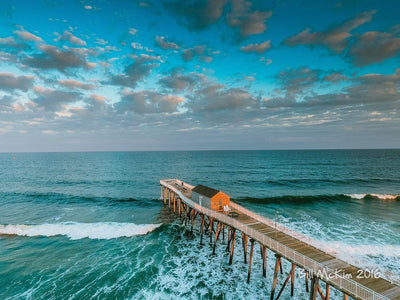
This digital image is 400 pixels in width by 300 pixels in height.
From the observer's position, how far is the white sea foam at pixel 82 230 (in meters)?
30.1

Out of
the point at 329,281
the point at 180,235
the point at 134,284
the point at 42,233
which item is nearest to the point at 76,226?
the point at 42,233

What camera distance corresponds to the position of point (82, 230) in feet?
103

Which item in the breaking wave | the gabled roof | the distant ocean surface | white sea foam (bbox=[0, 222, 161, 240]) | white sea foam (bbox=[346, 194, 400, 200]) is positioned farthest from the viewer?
white sea foam (bbox=[346, 194, 400, 200])

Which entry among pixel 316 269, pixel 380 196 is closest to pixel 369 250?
pixel 316 269

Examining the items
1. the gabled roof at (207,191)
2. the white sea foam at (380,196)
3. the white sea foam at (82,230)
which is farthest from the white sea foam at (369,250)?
the white sea foam at (380,196)

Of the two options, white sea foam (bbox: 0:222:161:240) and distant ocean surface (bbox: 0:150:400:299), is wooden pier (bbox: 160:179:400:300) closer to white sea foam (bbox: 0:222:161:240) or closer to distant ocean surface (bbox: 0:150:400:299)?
distant ocean surface (bbox: 0:150:400:299)

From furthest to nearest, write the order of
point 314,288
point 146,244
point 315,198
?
point 315,198
point 146,244
point 314,288

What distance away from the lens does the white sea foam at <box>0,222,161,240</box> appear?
30125 mm

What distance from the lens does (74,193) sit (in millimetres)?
55188

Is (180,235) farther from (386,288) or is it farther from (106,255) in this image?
(386,288)

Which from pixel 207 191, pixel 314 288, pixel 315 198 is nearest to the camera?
pixel 314 288

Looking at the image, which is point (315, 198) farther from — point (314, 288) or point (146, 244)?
point (146, 244)

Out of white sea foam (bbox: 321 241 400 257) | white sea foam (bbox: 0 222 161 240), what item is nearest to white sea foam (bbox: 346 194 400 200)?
white sea foam (bbox: 321 241 400 257)

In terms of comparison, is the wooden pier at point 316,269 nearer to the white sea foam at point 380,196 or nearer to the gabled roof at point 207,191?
the gabled roof at point 207,191
